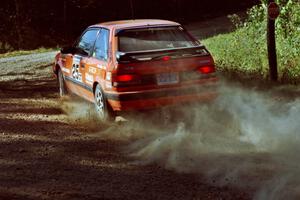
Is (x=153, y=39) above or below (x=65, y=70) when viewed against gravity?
above

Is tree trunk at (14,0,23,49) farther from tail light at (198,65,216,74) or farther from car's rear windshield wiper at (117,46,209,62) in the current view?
tail light at (198,65,216,74)

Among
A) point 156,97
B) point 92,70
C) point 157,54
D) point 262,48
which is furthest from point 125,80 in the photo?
point 262,48

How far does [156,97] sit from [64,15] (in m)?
25.1

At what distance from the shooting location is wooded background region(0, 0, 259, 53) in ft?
98.4

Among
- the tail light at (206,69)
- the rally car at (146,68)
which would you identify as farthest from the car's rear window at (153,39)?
the tail light at (206,69)

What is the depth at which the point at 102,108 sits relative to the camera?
8.71 meters

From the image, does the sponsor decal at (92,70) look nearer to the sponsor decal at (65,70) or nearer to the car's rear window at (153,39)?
the car's rear window at (153,39)

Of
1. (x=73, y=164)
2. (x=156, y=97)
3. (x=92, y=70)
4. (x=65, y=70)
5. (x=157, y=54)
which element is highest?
(x=157, y=54)

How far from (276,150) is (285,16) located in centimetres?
862

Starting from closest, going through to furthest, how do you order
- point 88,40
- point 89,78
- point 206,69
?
point 206,69 < point 89,78 < point 88,40

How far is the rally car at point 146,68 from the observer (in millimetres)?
8102

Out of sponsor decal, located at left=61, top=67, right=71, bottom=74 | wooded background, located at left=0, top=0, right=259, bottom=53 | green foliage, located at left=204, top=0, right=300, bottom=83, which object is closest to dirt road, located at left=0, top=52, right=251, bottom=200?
sponsor decal, located at left=61, top=67, right=71, bottom=74

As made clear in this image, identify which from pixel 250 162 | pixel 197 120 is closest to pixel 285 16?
pixel 197 120

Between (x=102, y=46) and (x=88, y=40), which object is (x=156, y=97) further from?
(x=88, y=40)
